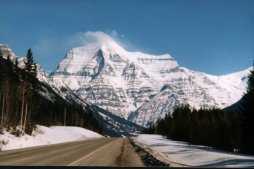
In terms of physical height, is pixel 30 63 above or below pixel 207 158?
above

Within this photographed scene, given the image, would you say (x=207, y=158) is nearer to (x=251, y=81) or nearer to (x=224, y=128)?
(x=251, y=81)

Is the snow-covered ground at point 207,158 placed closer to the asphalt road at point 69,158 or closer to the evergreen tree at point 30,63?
the asphalt road at point 69,158

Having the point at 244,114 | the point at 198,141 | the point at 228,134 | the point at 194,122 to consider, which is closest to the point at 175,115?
the point at 194,122

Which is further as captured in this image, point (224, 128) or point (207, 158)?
point (224, 128)

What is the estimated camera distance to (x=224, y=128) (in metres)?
95.1

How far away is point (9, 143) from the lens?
56.7m

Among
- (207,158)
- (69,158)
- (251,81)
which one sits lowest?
(69,158)

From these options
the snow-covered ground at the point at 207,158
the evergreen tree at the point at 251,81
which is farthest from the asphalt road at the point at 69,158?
the evergreen tree at the point at 251,81

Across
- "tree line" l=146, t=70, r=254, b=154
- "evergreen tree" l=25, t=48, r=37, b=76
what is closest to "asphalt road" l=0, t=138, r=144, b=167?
"tree line" l=146, t=70, r=254, b=154

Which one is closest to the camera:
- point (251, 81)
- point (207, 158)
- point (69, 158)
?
point (69, 158)

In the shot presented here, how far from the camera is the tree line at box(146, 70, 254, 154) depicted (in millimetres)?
65250

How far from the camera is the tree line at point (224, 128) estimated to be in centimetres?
6525

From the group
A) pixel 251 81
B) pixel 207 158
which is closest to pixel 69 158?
pixel 207 158

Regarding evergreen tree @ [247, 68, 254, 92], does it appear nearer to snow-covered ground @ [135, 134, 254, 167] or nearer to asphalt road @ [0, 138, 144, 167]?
snow-covered ground @ [135, 134, 254, 167]
